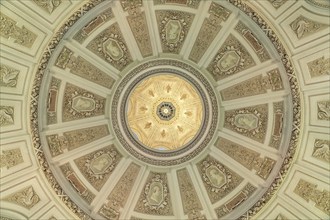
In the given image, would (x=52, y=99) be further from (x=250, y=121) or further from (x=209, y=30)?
(x=250, y=121)

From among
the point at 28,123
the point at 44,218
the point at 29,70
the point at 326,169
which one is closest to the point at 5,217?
the point at 44,218

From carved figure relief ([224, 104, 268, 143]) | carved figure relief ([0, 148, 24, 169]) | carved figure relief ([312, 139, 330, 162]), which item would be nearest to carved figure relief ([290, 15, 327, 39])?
carved figure relief ([224, 104, 268, 143])

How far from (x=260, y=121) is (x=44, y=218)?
361 inches

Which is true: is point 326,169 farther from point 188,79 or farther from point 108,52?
point 108,52

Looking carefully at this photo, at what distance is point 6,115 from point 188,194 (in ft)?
25.5

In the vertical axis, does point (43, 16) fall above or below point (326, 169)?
above

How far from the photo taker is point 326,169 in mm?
16531

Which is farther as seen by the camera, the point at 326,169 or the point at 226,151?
the point at 226,151

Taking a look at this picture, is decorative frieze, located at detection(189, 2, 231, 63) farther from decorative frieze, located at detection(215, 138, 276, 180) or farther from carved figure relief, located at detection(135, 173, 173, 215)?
carved figure relief, located at detection(135, 173, 173, 215)

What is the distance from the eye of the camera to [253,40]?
1686 cm

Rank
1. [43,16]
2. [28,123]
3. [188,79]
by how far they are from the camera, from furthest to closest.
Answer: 1. [188,79]
2. [28,123]
3. [43,16]

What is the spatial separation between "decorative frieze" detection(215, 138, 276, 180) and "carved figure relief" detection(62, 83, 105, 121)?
5.16 m

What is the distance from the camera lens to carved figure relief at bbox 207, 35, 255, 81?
1738cm

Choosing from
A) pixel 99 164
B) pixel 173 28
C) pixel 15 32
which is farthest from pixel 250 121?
pixel 15 32
